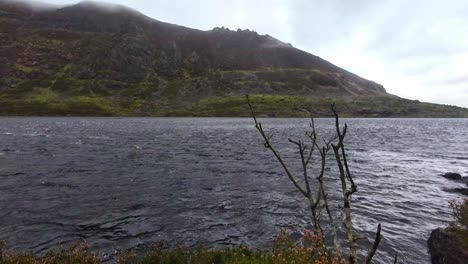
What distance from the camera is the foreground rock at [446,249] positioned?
13.8 meters

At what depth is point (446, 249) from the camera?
14602 millimetres

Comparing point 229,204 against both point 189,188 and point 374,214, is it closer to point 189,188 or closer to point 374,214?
point 189,188

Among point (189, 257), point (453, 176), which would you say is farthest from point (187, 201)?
point (453, 176)

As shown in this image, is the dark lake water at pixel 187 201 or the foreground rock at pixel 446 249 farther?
the dark lake water at pixel 187 201

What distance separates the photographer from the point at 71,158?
137 feet

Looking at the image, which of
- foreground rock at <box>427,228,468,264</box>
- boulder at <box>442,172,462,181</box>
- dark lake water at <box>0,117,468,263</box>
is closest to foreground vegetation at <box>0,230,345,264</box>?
dark lake water at <box>0,117,468,263</box>

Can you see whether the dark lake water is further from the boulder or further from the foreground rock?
the boulder

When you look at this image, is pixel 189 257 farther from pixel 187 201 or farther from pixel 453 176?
pixel 453 176

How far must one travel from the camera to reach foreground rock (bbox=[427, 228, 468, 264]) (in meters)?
13.8

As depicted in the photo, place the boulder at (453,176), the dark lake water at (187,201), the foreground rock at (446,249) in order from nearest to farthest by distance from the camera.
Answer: the foreground rock at (446,249), the dark lake water at (187,201), the boulder at (453,176)

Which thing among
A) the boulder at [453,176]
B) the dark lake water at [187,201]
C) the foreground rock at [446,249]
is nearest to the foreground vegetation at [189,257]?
the dark lake water at [187,201]

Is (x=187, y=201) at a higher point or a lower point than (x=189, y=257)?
lower

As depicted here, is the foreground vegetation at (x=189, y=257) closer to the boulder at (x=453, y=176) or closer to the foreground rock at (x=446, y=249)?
the foreground rock at (x=446, y=249)

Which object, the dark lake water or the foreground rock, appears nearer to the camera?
the foreground rock
